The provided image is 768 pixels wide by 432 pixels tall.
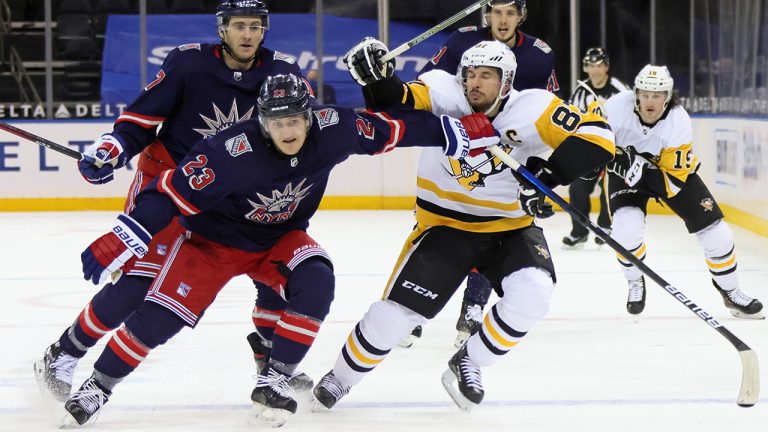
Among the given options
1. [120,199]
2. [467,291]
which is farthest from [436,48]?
[467,291]

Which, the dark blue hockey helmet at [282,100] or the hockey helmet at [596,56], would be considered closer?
the dark blue hockey helmet at [282,100]

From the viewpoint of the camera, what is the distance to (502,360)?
4031 millimetres

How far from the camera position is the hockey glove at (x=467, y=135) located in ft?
10.8

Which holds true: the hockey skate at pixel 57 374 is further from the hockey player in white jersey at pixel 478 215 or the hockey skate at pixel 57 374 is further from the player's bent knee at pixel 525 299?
the player's bent knee at pixel 525 299

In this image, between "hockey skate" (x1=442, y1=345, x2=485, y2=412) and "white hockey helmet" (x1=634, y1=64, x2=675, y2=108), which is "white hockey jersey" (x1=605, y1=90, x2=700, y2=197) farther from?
"hockey skate" (x1=442, y1=345, x2=485, y2=412)

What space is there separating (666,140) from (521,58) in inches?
27.5

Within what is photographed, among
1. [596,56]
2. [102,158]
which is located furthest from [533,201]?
[596,56]

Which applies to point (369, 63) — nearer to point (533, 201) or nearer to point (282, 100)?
point (282, 100)

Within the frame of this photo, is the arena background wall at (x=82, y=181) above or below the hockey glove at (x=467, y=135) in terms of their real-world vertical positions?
below

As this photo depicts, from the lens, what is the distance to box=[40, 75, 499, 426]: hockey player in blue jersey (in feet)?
10.1

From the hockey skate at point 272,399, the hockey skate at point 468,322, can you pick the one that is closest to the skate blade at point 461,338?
the hockey skate at point 468,322

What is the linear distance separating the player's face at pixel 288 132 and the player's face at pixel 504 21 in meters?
1.52

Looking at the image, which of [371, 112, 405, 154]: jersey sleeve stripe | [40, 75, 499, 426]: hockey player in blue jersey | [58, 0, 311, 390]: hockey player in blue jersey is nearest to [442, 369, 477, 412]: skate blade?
[40, 75, 499, 426]: hockey player in blue jersey

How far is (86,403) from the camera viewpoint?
3125 mm
